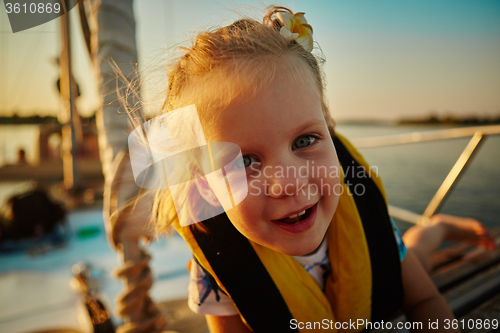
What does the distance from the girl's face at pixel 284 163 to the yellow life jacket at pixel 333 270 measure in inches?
6.6

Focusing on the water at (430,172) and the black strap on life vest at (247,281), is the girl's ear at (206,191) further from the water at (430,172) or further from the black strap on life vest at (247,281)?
the water at (430,172)

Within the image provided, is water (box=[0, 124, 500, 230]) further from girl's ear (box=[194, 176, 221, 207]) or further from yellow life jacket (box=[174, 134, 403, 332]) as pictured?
girl's ear (box=[194, 176, 221, 207])

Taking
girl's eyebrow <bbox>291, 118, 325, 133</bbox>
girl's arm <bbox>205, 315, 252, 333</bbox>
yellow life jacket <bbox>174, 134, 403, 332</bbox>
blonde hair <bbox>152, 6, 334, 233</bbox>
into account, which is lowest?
girl's arm <bbox>205, 315, 252, 333</bbox>

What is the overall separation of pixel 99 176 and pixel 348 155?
14.4 m

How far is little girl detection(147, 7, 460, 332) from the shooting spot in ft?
1.88

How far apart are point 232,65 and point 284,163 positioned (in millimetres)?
254

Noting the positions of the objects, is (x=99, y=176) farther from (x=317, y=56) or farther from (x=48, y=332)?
(x=317, y=56)

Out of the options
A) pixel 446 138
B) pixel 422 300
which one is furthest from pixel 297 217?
pixel 446 138

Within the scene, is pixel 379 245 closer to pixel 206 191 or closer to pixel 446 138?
pixel 206 191

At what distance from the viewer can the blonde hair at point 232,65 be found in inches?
23.1

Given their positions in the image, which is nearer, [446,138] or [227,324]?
[227,324]

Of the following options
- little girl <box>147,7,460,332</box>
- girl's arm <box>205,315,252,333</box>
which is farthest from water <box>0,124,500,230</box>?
girl's arm <box>205,315,252,333</box>

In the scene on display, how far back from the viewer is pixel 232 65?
2.02 feet

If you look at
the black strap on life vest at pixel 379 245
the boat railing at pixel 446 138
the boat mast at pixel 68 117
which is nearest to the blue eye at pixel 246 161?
the black strap on life vest at pixel 379 245
